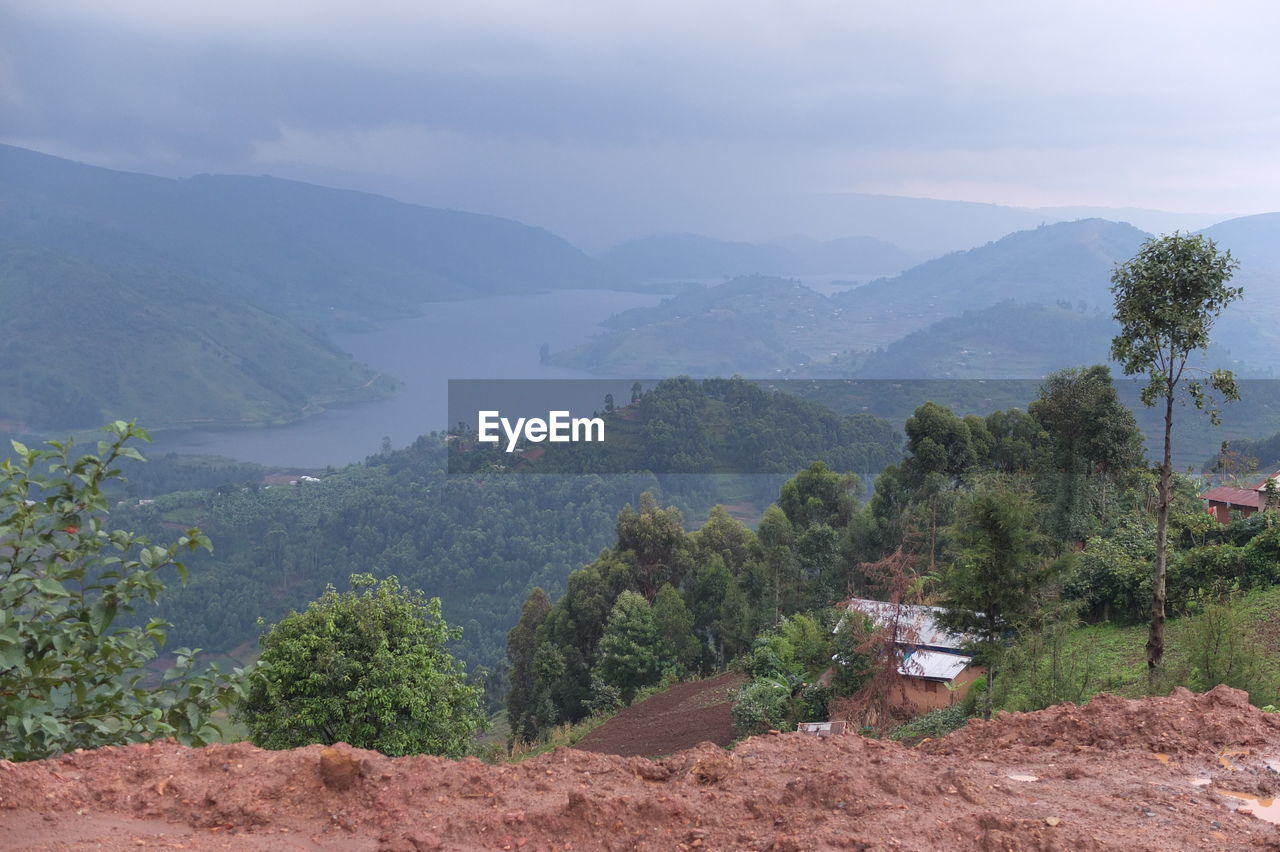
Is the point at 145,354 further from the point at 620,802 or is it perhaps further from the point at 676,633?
the point at 620,802

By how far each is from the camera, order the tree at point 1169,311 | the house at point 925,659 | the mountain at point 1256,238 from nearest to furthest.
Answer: the tree at point 1169,311
the house at point 925,659
the mountain at point 1256,238

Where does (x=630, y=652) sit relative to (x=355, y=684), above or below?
below

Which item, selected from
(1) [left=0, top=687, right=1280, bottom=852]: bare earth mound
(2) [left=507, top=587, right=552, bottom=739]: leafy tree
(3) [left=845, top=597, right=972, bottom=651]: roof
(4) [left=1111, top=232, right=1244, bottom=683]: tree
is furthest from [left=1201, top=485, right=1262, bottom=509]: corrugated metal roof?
(1) [left=0, top=687, right=1280, bottom=852]: bare earth mound

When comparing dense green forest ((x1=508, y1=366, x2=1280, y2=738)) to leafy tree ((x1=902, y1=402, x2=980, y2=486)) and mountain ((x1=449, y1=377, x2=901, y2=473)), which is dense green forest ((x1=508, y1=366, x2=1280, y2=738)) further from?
mountain ((x1=449, y1=377, x2=901, y2=473))

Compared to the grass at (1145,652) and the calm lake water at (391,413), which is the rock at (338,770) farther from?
the calm lake water at (391,413)

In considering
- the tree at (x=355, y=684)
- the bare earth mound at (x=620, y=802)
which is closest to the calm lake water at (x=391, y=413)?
the tree at (x=355, y=684)

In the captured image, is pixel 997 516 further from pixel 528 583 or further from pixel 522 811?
pixel 528 583

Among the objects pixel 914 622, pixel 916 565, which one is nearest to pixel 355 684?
pixel 914 622

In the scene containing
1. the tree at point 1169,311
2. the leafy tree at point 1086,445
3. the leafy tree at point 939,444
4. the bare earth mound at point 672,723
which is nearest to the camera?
the tree at point 1169,311
